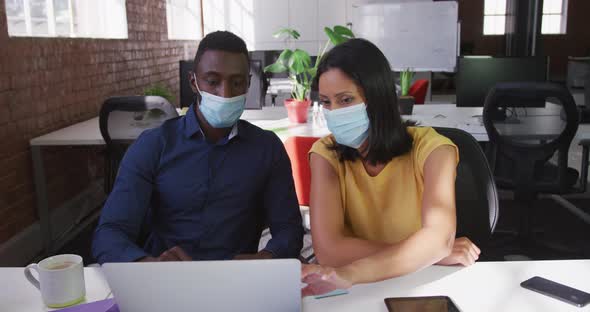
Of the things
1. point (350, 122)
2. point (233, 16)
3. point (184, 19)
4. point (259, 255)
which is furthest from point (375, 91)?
point (233, 16)

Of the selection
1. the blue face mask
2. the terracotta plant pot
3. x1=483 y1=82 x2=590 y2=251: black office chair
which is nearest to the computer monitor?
x1=483 y1=82 x2=590 y2=251: black office chair

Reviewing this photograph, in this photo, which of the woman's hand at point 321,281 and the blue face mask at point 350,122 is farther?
the blue face mask at point 350,122

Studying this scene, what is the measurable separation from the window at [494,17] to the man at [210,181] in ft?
43.5

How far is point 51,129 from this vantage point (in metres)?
3.68

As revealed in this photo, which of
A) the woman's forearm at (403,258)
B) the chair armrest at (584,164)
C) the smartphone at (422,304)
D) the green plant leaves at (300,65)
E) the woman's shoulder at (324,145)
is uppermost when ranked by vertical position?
the green plant leaves at (300,65)

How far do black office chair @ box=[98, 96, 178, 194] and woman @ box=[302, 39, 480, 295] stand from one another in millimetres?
1511

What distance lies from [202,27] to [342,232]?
7.05 metres

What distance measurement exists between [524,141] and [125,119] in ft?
7.38

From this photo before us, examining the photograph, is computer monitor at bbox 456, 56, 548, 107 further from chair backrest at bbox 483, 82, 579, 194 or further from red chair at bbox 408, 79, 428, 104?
red chair at bbox 408, 79, 428, 104

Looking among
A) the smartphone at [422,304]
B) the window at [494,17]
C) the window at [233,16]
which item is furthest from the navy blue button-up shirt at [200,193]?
the window at [494,17]

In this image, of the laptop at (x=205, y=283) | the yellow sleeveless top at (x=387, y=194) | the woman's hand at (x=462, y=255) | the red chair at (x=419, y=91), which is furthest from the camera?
the red chair at (x=419, y=91)

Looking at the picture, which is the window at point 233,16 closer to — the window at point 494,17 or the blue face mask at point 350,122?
the blue face mask at point 350,122

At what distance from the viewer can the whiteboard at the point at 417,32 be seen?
6.70 meters

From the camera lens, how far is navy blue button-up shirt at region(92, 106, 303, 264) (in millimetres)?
1614
